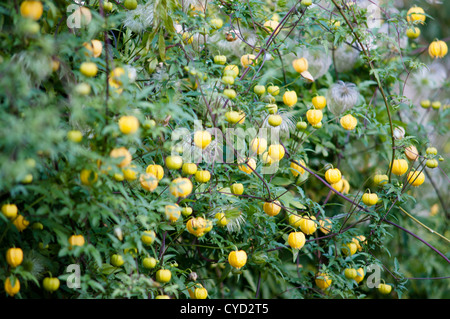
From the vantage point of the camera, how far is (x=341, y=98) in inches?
69.6

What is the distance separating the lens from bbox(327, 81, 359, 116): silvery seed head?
5.79 feet

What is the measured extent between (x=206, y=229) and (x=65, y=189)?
453 millimetres

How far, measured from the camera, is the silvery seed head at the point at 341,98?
1764mm

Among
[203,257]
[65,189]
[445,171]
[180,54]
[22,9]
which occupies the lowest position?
[203,257]

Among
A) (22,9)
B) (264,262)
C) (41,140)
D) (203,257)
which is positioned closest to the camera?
(41,140)

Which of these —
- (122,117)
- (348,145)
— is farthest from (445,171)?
(122,117)

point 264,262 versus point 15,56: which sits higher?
point 15,56

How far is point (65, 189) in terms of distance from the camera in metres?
1.11

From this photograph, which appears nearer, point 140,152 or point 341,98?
point 140,152

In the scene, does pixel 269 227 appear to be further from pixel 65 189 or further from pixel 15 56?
pixel 15 56

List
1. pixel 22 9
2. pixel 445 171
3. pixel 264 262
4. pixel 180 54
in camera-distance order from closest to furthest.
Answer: pixel 22 9 → pixel 180 54 → pixel 264 262 → pixel 445 171

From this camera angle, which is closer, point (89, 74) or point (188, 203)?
point (89, 74)

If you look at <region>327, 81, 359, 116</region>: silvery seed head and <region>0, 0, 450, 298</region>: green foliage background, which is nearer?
<region>0, 0, 450, 298</region>: green foliage background

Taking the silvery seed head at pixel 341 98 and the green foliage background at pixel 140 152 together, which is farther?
the silvery seed head at pixel 341 98
